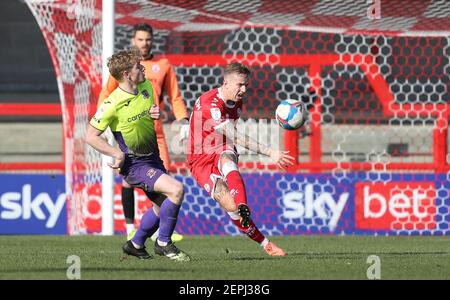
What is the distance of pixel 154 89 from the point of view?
10570mm

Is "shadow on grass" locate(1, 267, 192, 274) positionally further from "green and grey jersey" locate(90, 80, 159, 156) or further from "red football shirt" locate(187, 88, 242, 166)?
"red football shirt" locate(187, 88, 242, 166)

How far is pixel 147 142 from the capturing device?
8.27 meters

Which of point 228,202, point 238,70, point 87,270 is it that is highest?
point 238,70

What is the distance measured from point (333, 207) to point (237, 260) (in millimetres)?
4737

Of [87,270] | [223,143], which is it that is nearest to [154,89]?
[223,143]

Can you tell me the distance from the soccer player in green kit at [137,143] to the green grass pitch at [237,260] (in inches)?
8.8

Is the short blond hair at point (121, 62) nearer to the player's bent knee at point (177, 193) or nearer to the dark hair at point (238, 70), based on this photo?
the dark hair at point (238, 70)

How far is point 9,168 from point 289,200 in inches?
137

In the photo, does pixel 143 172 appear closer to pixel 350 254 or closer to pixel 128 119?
pixel 128 119

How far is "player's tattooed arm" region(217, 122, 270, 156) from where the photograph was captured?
8.22m

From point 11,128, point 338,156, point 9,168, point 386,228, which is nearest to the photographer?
point 386,228
